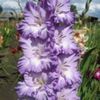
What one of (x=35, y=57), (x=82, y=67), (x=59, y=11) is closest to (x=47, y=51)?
(x=35, y=57)

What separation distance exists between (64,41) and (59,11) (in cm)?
17

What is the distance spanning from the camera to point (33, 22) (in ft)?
9.71

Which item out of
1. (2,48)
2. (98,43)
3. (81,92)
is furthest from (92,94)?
(2,48)

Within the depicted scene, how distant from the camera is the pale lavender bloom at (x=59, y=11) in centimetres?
288

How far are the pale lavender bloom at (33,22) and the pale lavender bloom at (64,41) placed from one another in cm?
9

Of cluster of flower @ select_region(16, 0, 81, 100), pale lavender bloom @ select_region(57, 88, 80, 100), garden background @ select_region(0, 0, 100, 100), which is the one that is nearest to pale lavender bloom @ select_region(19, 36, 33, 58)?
cluster of flower @ select_region(16, 0, 81, 100)

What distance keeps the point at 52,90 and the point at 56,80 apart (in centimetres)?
6

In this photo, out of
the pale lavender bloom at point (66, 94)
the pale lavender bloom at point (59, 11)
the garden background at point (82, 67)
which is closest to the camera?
the pale lavender bloom at point (59, 11)

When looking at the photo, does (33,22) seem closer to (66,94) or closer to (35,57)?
(35,57)

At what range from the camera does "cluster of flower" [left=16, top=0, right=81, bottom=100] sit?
114 inches

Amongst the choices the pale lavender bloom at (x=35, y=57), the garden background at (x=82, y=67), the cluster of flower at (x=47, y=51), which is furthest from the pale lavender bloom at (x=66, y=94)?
the garden background at (x=82, y=67)

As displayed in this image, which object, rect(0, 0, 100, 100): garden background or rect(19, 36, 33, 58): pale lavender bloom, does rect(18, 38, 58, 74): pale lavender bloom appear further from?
rect(0, 0, 100, 100): garden background

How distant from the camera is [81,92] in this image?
16.8ft

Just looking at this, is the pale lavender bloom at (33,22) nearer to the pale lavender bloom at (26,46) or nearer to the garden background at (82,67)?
the pale lavender bloom at (26,46)
